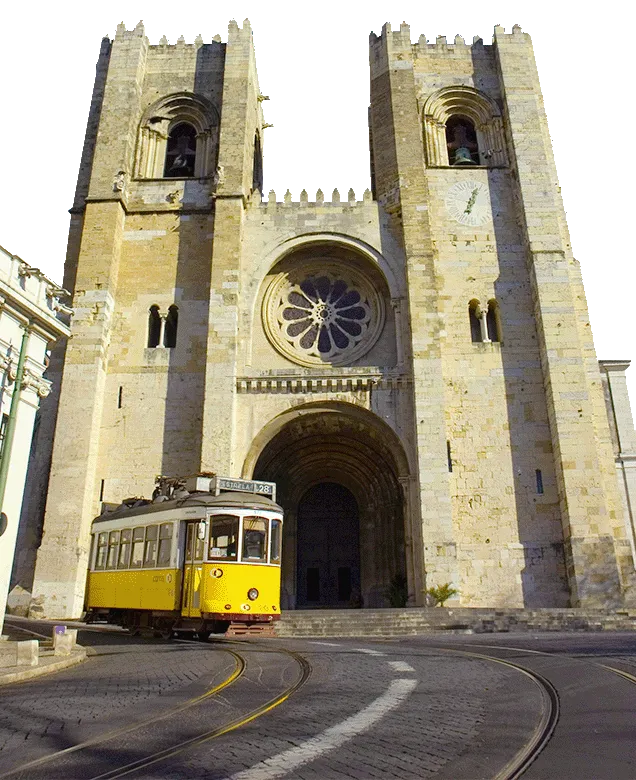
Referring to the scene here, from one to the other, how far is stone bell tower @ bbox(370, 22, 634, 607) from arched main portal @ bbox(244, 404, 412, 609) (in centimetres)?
275

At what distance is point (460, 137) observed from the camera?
21.8 m

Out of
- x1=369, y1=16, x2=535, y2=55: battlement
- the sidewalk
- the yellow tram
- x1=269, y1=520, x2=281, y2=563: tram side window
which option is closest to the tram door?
the yellow tram

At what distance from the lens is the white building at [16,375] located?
379 inches

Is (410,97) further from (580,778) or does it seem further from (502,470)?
(580,778)

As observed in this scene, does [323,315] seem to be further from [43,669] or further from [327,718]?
[327,718]

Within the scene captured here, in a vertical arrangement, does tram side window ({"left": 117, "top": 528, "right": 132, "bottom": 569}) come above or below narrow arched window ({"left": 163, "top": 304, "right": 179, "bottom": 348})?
below

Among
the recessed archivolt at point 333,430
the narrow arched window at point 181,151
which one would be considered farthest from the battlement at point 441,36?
the recessed archivolt at point 333,430

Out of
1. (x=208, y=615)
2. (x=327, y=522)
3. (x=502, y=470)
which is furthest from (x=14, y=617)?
(x=502, y=470)

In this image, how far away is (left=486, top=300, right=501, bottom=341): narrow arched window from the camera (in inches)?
720

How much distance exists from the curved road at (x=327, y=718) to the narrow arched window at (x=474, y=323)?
1155 cm

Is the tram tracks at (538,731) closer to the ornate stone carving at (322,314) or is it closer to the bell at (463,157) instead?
the ornate stone carving at (322,314)

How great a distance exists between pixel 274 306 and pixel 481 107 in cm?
955

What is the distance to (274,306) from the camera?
64.7 feet

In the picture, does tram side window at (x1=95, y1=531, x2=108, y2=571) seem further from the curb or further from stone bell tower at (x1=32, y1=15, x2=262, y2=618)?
the curb
